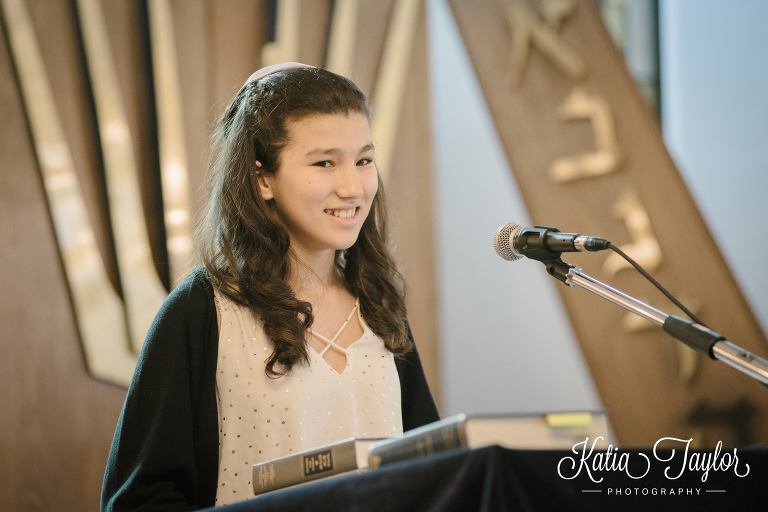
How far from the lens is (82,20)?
2.14 meters

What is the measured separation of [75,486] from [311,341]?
1191 millimetres

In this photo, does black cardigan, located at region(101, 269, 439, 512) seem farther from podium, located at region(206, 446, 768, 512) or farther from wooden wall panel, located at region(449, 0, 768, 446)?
wooden wall panel, located at region(449, 0, 768, 446)

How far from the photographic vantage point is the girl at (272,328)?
1156mm

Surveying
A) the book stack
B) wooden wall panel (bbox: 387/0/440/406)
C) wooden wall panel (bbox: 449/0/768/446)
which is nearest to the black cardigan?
the book stack

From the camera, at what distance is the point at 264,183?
1419mm

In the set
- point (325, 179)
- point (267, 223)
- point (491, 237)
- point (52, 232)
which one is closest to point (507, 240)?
point (325, 179)

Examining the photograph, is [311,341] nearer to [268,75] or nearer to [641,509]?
[268,75]

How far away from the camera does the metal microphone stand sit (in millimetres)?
813

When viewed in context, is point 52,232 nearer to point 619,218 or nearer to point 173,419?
point 173,419

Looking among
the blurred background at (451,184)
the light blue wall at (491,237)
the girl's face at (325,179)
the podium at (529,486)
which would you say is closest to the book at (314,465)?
the podium at (529,486)

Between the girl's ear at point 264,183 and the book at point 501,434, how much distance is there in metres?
0.76

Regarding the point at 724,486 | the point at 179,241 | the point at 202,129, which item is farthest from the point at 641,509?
the point at 202,129

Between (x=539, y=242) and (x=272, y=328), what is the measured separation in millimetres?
559

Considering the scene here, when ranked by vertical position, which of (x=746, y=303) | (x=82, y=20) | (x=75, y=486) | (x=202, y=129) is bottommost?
(x=75, y=486)
